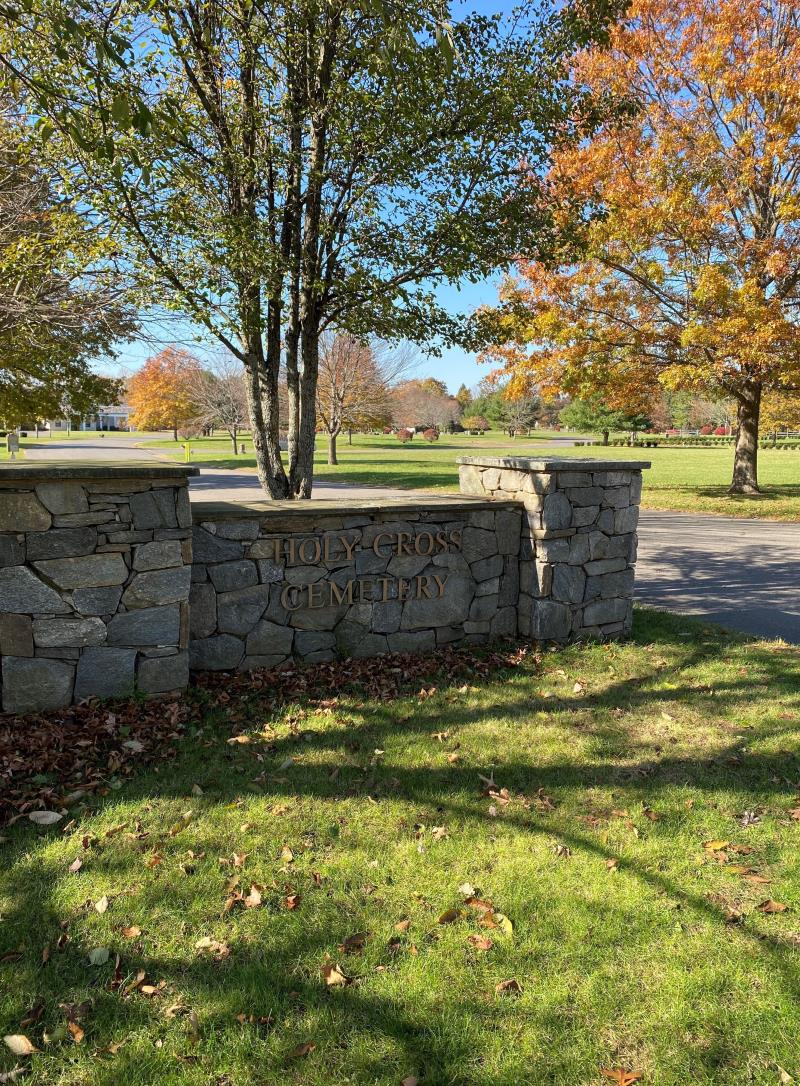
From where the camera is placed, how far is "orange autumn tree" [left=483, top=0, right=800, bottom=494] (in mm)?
13047

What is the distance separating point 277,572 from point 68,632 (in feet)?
4.93

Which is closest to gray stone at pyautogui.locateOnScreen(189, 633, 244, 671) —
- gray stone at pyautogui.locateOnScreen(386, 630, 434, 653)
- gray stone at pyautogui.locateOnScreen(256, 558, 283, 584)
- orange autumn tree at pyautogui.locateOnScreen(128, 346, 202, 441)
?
gray stone at pyautogui.locateOnScreen(256, 558, 283, 584)

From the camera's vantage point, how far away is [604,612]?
6367 millimetres

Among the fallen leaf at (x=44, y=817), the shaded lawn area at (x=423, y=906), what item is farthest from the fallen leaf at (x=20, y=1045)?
the fallen leaf at (x=44, y=817)

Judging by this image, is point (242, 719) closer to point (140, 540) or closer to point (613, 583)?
point (140, 540)

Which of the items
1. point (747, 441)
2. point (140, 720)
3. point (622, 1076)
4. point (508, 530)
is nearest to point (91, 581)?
point (140, 720)

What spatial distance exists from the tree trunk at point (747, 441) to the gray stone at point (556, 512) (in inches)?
524

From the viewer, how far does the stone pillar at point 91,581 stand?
412 centimetres

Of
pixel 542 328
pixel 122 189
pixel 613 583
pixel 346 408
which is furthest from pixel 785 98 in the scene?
pixel 346 408

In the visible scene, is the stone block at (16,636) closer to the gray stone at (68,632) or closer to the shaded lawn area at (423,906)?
the gray stone at (68,632)

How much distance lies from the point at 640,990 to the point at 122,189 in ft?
19.1

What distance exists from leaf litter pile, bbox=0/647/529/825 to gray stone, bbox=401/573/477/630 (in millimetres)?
277

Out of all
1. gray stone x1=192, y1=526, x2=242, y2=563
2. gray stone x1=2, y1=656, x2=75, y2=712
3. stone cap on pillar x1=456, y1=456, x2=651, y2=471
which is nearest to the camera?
gray stone x1=2, y1=656, x2=75, y2=712

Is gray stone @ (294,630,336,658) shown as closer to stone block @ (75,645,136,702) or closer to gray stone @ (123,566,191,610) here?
gray stone @ (123,566,191,610)
